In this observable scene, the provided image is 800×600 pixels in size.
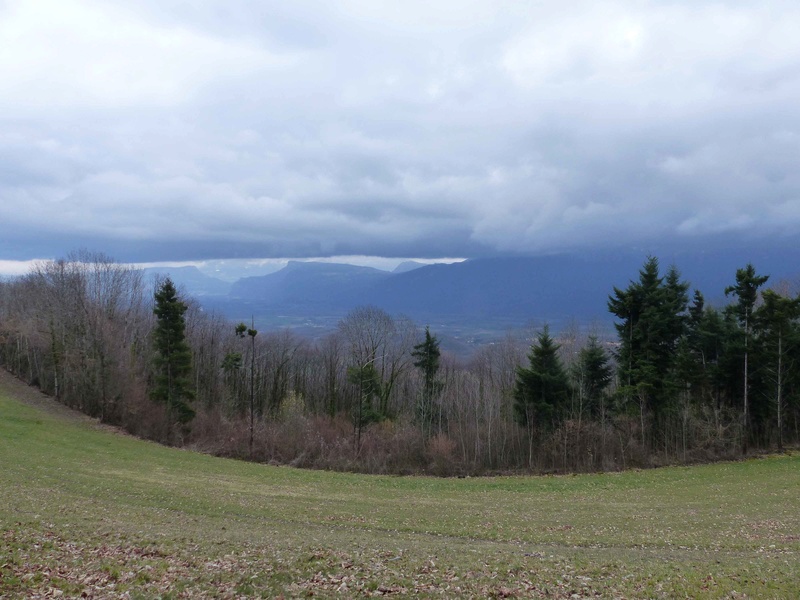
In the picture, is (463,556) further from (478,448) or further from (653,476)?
(478,448)

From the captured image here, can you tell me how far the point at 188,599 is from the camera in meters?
9.83

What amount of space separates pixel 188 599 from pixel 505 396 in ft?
186

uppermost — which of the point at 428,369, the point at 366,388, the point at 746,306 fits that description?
the point at 746,306

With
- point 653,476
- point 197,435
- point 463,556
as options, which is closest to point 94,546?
point 463,556

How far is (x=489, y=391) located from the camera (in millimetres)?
66125

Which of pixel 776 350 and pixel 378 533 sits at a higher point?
pixel 776 350

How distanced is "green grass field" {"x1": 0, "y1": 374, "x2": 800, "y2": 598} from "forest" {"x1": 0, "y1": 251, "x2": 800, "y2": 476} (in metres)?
10.1

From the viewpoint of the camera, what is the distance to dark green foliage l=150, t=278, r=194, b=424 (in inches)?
2248

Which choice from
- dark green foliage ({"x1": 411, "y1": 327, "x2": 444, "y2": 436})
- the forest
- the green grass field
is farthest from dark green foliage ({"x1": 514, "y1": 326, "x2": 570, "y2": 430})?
dark green foliage ({"x1": 411, "y1": 327, "x2": 444, "y2": 436})

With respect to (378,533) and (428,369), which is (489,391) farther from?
(378,533)

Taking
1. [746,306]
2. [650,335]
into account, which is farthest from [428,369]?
[746,306]

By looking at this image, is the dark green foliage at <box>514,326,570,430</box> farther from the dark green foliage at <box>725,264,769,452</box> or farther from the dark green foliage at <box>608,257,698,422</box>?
the dark green foliage at <box>725,264,769,452</box>

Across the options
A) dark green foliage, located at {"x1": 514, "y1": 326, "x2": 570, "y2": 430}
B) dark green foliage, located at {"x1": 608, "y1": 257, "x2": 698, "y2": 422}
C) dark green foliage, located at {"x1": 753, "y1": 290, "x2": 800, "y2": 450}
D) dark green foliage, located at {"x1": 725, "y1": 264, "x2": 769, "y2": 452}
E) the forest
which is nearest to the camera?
dark green foliage, located at {"x1": 753, "y1": 290, "x2": 800, "y2": 450}

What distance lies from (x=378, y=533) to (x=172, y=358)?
43.3 meters
